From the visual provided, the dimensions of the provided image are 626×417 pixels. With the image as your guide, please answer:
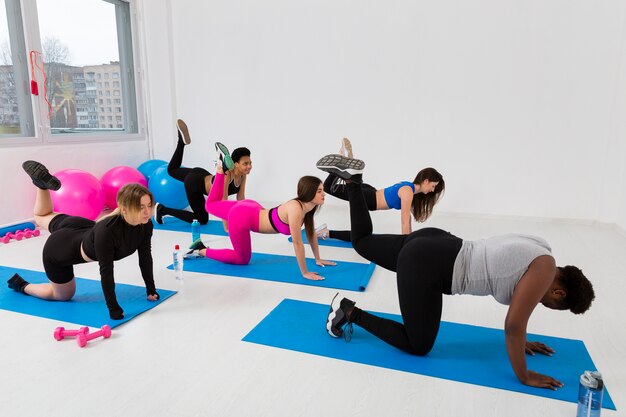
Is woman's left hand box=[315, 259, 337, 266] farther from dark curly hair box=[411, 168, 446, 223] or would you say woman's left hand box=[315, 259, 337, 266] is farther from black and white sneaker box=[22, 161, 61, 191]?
black and white sneaker box=[22, 161, 61, 191]

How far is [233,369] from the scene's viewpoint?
1.86 m

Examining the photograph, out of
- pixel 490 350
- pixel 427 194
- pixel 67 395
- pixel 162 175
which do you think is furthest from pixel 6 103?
pixel 490 350

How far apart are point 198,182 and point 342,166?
2.54 metres

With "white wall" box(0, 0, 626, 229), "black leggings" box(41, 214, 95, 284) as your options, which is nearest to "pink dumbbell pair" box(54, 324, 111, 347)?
"black leggings" box(41, 214, 95, 284)

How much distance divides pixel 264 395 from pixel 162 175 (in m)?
3.80

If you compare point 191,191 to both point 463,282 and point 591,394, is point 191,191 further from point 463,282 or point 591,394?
point 591,394

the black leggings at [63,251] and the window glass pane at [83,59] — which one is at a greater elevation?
the window glass pane at [83,59]

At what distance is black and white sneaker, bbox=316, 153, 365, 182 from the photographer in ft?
7.19

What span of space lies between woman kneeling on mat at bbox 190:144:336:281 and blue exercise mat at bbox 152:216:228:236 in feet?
2.90

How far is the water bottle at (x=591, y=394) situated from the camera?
1.45 m

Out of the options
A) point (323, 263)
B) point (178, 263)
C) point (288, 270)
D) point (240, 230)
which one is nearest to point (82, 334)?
point (178, 263)

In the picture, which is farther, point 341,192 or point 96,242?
point 341,192

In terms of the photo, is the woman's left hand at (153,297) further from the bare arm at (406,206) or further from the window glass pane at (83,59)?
the window glass pane at (83,59)

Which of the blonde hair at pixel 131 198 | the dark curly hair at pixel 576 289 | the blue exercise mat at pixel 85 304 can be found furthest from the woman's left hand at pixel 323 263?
the dark curly hair at pixel 576 289
